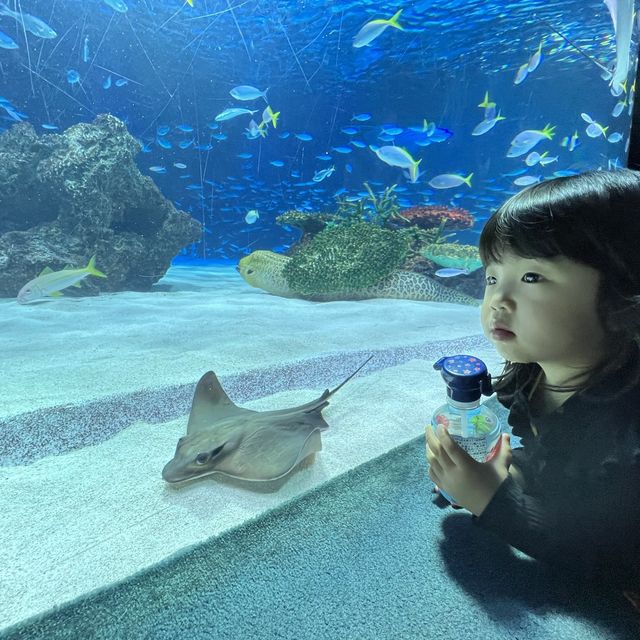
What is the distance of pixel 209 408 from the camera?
1.94 meters

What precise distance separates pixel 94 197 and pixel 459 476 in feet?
27.2

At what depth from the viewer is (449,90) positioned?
10820mm

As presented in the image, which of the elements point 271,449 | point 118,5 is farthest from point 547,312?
point 118,5

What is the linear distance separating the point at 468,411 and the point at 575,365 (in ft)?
1.04

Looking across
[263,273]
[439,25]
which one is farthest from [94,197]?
[439,25]

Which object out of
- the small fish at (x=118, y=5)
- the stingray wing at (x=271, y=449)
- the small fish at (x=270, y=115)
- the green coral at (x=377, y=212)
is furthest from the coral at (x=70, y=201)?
the stingray wing at (x=271, y=449)

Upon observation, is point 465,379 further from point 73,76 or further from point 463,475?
point 73,76

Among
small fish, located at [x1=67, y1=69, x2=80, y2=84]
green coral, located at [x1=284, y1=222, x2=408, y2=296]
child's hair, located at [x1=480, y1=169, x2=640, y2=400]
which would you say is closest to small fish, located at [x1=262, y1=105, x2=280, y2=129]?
green coral, located at [x1=284, y1=222, x2=408, y2=296]

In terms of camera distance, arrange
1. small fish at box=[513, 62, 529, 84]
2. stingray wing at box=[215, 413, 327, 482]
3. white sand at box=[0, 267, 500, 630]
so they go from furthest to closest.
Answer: small fish at box=[513, 62, 529, 84], stingray wing at box=[215, 413, 327, 482], white sand at box=[0, 267, 500, 630]

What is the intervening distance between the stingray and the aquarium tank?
0.01 m

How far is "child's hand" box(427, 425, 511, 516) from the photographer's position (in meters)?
0.93

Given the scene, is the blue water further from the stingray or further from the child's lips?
the stingray

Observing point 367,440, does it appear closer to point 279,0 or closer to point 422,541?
point 422,541

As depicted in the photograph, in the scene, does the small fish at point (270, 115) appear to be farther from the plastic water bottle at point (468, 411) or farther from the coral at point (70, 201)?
the plastic water bottle at point (468, 411)
